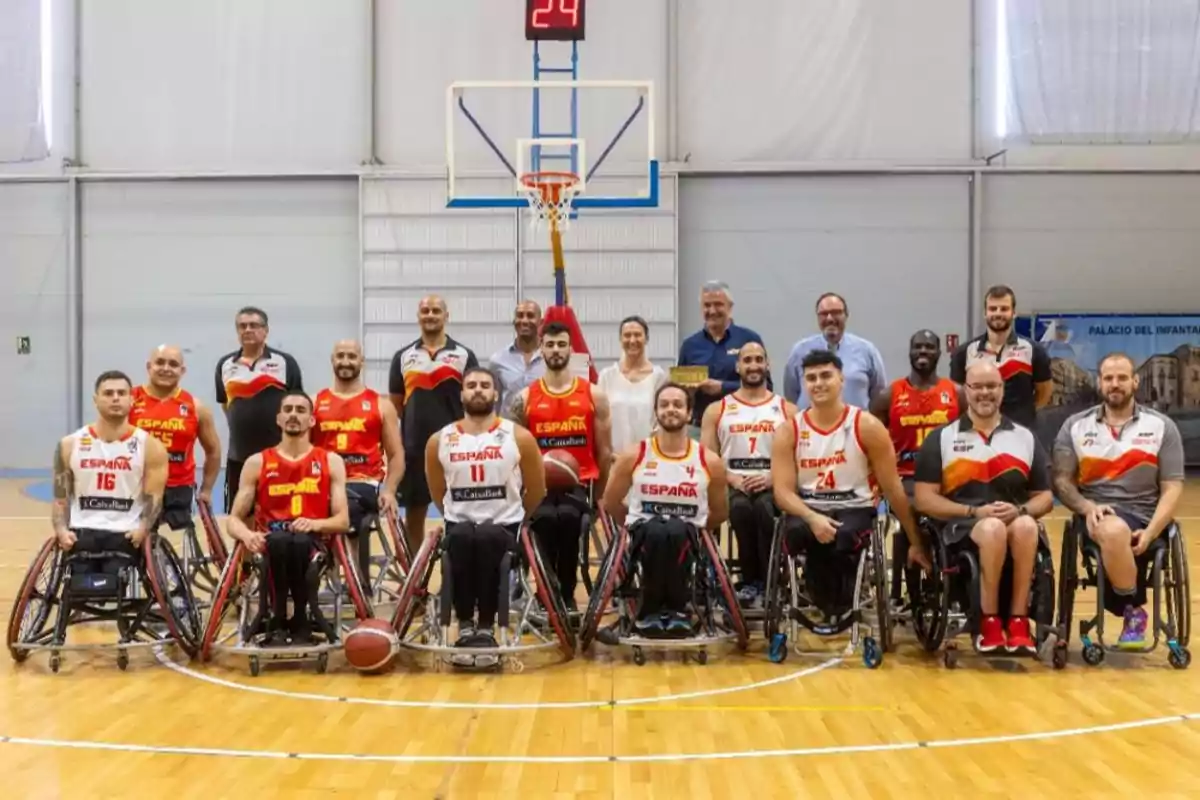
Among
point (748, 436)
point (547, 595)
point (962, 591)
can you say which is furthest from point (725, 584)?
point (962, 591)

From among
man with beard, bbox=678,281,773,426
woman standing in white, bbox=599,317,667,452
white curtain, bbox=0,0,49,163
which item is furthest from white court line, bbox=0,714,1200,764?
white curtain, bbox=0,0,49,163

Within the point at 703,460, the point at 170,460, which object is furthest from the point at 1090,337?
the point at 170,460

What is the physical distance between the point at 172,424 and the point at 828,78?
8.44 m

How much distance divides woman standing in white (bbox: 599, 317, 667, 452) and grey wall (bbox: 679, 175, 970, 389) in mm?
6735

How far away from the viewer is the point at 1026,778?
3.27m

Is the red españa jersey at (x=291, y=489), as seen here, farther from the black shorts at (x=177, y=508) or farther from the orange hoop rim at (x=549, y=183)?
the orange hoop rim at (x=549, y=183)

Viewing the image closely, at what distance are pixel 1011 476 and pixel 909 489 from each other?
758mm

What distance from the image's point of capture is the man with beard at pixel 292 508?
4.51m

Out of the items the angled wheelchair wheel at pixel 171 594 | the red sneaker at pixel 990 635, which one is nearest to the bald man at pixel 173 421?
the angled wheelchair wheel at pixel 171 594

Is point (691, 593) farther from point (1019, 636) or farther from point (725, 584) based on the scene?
point (1019, 636)

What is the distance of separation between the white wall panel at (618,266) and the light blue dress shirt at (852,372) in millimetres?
6064

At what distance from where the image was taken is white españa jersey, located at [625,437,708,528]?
470cm

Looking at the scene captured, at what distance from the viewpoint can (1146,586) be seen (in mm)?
4594

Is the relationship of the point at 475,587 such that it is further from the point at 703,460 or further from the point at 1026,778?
the point at 1026,778
